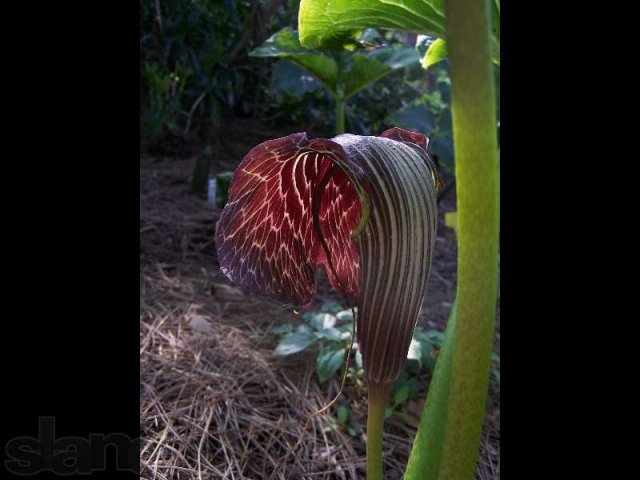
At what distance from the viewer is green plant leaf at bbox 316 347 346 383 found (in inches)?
47.6

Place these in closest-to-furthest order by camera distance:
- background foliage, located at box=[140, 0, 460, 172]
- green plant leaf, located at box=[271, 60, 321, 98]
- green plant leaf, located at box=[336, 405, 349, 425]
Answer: green plant leaf, located at box=[336, 405, 349, 425] → green plant leaf, located at box=[271, 60, 321, 98] → background foliage, located at box=[140, 0, 460, 172]

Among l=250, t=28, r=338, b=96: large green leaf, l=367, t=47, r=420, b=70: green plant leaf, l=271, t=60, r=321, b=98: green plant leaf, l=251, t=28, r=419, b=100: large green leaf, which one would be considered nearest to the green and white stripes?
l=250, t=28, r=338, b=96: large green leaf

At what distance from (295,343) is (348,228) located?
743mm

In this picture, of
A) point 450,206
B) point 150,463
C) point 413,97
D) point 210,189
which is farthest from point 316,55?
point 413,97

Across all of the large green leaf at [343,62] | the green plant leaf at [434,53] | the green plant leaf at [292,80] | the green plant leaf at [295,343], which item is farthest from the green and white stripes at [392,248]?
the green plant leaf at [292,80]

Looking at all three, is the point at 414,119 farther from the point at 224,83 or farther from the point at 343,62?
the point at 224,83

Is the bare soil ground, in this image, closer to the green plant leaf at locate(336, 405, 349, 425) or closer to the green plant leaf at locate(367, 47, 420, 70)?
the green plant leaf at locate(336, 405, 349, 425)

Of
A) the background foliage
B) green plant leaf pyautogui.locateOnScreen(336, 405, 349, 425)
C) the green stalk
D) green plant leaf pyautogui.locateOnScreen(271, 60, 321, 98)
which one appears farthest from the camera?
the background foliage

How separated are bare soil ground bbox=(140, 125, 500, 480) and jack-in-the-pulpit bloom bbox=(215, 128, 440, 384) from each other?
1.48 feet

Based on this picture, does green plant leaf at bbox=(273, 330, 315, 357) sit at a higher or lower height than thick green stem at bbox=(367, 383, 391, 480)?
lower

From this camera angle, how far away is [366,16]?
2.66ft

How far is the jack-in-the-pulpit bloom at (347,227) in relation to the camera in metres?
0.52

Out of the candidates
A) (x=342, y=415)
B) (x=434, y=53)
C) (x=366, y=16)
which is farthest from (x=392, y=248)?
(x=342, y=415)
